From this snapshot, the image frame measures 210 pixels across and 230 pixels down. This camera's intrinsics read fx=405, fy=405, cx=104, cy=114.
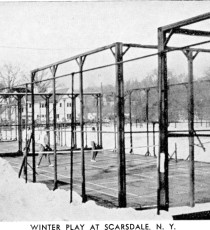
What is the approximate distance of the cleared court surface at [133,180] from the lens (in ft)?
29.0

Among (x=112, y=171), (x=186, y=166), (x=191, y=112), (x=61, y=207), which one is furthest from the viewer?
(x=186, y=166)

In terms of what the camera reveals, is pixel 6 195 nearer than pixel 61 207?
No

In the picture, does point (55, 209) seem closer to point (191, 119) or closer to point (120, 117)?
point (120, 117)

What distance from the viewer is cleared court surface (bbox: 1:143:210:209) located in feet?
29.0

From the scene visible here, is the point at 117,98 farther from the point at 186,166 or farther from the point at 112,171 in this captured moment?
the point at 186,166

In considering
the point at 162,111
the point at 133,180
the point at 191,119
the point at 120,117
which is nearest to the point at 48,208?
the point at 120,117

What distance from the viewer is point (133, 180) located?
1128 cm

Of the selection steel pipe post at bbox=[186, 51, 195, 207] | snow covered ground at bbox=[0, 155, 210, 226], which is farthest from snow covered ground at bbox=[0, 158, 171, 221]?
steel pipe post at bbox=[186, 51, 195, 207]

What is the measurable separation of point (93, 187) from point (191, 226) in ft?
13.7

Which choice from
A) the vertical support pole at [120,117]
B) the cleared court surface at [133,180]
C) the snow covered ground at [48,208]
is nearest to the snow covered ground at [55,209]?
the snow covered ground at [48,208]

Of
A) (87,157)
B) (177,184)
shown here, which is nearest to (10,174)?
(177,184)

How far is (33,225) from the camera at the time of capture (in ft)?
21.9

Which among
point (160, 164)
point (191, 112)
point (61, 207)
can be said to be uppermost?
point (191, 112)

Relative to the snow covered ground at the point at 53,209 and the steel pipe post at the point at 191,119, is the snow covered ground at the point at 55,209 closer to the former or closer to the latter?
the snow covered ground at the point at 53,209
